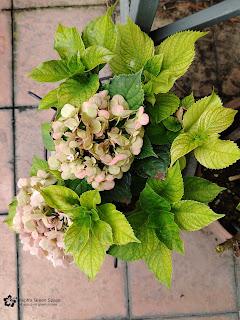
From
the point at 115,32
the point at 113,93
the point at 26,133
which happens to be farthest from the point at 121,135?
the point at 26,133

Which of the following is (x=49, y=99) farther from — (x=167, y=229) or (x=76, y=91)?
(x=167, y=229)

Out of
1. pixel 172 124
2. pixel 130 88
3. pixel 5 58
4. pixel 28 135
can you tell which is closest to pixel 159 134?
pixel 172 124

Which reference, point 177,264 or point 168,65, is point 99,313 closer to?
point 177,264

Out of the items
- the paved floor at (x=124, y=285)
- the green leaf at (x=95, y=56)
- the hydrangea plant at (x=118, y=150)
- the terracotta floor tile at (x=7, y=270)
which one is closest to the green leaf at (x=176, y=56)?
the hydrangea plant at (x=118, y=150)

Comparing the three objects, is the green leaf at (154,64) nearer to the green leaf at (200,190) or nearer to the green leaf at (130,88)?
the green leaf at (130,88)

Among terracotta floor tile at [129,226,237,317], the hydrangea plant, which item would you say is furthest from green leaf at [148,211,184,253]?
terracotta floor tile at [129,226,237,317]

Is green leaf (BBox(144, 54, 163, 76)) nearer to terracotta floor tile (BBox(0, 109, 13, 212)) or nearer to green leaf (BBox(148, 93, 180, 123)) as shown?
green leaf (BBox(148, 93, 180, 123))
